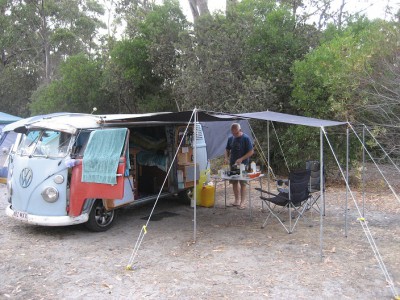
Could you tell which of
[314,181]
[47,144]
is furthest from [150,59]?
[314,181]

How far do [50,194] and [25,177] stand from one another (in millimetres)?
551

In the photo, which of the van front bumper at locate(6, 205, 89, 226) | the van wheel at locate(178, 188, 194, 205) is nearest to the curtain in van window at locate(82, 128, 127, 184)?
the van front bumper at locate(6, 205, 89, 226)

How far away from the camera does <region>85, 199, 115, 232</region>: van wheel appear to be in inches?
238

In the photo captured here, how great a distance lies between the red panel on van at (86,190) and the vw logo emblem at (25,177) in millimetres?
678

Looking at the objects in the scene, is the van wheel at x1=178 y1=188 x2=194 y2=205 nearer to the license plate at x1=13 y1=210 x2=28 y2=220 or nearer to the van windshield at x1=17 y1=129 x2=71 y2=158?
the van windshield at x1=17 y1=129 x2=71 y2=158

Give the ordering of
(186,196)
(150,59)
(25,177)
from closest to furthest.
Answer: (25,177)
(186,196)
(150,59)

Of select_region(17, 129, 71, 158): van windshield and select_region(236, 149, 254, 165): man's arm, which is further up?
select_region(17, 129, 71, 158): van windshield

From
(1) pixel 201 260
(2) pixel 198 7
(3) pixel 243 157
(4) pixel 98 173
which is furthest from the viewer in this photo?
(2) pixel 198 7

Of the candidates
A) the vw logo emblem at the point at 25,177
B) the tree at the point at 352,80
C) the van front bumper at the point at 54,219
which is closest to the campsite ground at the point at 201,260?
the van front bumper at the point at 54,219

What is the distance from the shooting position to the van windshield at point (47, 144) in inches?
231

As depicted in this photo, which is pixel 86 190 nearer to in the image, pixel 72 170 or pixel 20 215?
pixel 72 170

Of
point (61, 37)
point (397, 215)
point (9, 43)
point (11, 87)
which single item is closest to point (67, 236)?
point (397, 215)

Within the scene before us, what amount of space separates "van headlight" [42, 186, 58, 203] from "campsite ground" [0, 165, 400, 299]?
0.61 m

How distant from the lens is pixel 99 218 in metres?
6.22
